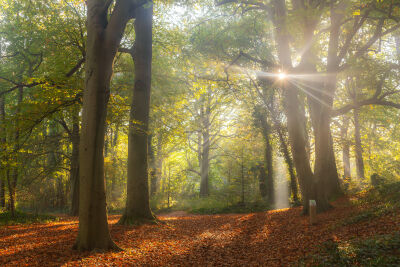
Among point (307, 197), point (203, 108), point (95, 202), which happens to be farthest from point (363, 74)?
point (203, 108)

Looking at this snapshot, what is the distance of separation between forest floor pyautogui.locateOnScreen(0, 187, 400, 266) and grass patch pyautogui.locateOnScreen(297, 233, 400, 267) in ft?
1.16

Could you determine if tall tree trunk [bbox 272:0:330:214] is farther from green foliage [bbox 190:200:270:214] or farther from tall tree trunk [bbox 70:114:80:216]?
tall tree trunk [bbox 70:114:80:216]

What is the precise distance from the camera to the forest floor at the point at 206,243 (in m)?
4.94

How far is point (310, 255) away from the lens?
4871mm

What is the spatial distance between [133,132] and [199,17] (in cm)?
731

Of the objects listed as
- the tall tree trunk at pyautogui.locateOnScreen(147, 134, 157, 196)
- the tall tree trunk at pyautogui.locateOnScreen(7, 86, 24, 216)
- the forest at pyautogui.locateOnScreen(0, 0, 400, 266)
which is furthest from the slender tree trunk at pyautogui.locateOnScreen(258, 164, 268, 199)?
the tall tree trunk at pyautogui.locateOnScreen(7, 86, 24, 216)

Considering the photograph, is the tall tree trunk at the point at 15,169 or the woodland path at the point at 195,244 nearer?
the woodland path at the point at 195,244

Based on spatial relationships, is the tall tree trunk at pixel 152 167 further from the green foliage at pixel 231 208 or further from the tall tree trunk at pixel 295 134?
the tall tree trunk at pixel 295 134

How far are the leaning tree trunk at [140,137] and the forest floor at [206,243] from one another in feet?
2.38

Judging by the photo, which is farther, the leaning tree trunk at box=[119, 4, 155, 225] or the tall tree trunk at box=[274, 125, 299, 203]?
the tall tree trunk at box=[274, 125, 299, 203]

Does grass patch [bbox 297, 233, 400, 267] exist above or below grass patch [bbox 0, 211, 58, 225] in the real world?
above

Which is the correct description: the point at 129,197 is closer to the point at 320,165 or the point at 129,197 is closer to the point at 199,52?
the point at 320,165

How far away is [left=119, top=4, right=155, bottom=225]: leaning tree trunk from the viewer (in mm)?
8799

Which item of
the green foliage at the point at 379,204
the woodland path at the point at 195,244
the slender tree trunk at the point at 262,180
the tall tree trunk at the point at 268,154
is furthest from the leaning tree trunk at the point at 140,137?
the slender tree trunk at the point at 262,180
